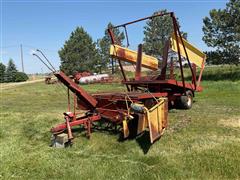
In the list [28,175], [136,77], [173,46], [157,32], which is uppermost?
[157,32]

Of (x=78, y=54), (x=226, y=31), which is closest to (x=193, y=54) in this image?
(x=226, y=31)

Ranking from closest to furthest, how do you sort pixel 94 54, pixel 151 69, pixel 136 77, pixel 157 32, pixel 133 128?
pixel 133 128 → pixel 136 77 → pixel 151 69 → pixel 157 32 → pixel 94 54

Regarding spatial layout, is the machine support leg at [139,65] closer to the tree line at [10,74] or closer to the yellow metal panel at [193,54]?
the yellow metal panel at [193,54]

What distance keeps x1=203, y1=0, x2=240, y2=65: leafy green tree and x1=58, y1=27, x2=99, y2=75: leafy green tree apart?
16895mm

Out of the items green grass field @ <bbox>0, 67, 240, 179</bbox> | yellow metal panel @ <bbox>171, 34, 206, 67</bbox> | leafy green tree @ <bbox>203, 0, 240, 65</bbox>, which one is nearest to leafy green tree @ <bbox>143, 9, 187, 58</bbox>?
leafy green tree @ <bbox>203, 0, 240, 65</bbox>

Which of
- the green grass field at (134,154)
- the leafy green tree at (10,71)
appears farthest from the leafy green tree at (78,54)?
the green grass field at (134,154)

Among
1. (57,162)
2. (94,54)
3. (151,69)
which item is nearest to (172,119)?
(151,69)

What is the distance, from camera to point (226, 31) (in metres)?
23.5

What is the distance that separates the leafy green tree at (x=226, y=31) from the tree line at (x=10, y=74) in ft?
102

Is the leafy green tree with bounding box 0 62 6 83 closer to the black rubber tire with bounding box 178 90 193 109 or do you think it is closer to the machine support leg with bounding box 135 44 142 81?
the machine support leg with bounding box 135 44 142 81

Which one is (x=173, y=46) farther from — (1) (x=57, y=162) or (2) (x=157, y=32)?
(2) (x=157, y=32)

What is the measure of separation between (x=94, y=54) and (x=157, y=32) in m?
8.99

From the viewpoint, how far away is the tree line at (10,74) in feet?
152

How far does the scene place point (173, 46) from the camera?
25.9ft
